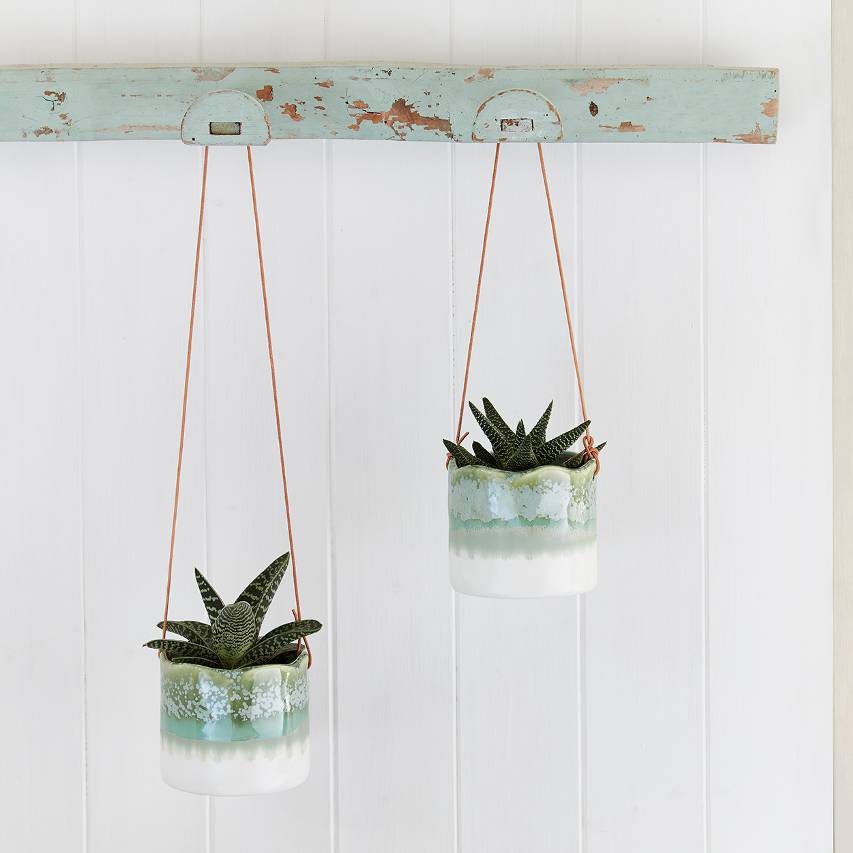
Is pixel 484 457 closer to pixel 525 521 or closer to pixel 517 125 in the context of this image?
pixel 525 521

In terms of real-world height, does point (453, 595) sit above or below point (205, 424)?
below

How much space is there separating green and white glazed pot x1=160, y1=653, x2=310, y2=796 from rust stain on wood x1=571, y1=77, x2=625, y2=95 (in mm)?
531

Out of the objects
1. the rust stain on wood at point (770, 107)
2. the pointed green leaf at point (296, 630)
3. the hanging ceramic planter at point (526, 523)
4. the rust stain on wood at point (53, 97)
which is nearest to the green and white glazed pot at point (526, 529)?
the hanging ceramic planter at point (526, 523)

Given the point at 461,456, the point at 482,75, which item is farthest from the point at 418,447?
the point at 482,75

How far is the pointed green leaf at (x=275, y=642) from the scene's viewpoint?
686 millimetres

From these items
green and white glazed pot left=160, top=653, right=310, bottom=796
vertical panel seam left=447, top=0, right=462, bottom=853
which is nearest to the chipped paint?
vertical panel seam left=447, top=0, right=462, bottom=853

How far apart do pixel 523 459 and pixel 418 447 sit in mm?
150

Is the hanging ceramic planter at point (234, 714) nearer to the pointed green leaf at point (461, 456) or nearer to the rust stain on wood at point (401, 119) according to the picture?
the pointed green leaf at point (461, 456)

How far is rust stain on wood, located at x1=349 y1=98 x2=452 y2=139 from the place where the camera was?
78cm

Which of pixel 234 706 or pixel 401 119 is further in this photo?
pixel 401 119

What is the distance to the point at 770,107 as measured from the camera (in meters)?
0.78

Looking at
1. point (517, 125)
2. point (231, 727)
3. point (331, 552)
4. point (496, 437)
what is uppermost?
point (517, 125)

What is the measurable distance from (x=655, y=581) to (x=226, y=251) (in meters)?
0.49

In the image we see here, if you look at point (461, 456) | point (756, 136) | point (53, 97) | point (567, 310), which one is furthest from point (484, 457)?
point (53, 97)
